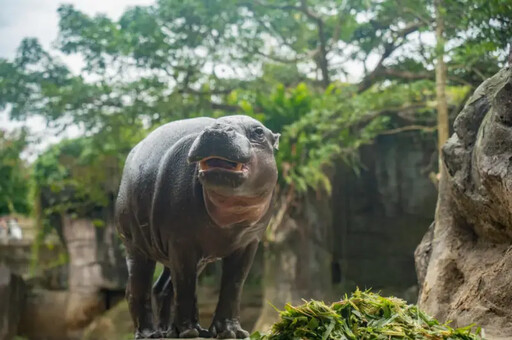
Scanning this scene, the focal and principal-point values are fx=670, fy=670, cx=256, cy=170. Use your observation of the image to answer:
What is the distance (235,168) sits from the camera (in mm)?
3332

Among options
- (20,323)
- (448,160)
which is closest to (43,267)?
(20,323)

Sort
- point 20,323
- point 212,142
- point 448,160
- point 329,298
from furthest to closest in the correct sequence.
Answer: point 20,323 → point 329,298 → point 448,160 → point 212,142

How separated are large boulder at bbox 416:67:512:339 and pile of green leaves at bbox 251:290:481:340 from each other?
3.63ft

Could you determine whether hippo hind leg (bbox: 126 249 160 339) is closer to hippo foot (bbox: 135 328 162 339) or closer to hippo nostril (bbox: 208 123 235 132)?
hippo foot (bbox: 135 328 162 339)

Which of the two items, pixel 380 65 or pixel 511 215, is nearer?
pixel 511 215

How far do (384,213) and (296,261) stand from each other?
248 cm

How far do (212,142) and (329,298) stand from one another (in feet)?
25.8

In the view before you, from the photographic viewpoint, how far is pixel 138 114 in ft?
36.6

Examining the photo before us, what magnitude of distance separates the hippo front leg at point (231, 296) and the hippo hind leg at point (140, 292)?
664mm

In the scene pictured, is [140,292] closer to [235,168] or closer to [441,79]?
[235,168]

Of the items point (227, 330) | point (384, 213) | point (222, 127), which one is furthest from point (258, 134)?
point (384, 213)

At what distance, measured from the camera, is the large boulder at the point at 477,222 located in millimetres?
3623

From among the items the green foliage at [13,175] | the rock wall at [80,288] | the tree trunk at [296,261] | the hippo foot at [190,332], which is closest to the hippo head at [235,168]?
the hippo foot at [190,332]

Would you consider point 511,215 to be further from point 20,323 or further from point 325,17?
point 20,323
